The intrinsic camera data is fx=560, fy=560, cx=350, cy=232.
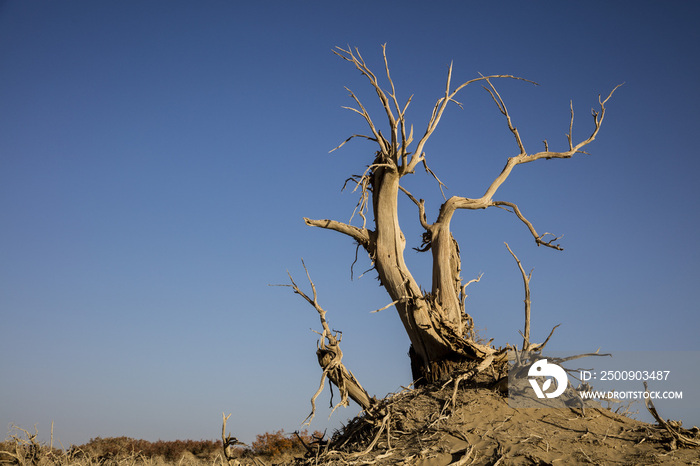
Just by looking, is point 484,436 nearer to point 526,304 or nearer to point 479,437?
point 479,437

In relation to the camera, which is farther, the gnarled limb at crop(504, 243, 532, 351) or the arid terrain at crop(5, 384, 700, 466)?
the gnarled limb at crop(504, 243, 532, 351)

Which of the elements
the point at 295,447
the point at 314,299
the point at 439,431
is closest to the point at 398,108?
the point at 314,299

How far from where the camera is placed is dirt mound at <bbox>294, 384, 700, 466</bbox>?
17.2ft

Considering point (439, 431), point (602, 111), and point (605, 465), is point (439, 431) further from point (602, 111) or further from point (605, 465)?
point (602, 111)

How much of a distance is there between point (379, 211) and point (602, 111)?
4.20 m

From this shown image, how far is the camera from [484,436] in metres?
5.74

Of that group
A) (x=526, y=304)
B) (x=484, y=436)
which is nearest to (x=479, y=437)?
(x=484, y=436)

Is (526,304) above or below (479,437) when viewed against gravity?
above

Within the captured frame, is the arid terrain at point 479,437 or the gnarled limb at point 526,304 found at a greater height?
the gnarled limb at point 526,304

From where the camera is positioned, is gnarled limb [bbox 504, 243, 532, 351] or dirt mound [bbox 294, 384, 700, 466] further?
gnarled limb [bbox 504, 243, 532, 351]

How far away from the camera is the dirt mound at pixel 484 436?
17.2 feet

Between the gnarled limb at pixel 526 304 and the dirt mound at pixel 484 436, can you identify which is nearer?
the dirt mound at pixel 484 436

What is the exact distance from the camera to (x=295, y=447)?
1542cm

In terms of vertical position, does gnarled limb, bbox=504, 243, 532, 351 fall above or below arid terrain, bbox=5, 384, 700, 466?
above
